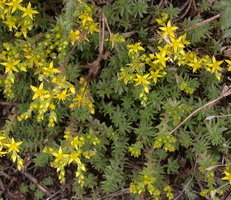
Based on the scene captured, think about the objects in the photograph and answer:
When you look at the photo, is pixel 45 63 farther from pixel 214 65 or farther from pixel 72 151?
pixel 214 65

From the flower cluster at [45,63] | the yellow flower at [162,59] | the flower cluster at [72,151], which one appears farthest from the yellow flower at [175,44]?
the flower cluster at [72,151]

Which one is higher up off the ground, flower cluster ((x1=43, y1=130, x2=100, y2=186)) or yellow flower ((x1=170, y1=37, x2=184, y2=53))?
yellow flower ((x1=170, y1=37, x2=184, y2=53))

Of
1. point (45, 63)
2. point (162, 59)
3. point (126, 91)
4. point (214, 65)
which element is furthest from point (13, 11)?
point (214, 65)

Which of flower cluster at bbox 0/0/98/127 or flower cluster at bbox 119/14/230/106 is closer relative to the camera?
flower cluster at bbox 0/0/98/127

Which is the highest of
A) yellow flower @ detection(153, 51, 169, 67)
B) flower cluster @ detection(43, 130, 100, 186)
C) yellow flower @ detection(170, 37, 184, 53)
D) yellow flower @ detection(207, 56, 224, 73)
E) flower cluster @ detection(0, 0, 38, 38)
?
flower cluster @ detection(0, 0, 38, 38)

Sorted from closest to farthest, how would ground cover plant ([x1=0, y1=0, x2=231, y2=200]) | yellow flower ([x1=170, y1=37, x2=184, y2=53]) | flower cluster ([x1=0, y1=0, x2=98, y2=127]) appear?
flower cluster ([x1=0, y1=0, x2=98, y2=127]) < yellow flower ([x1=170, y1=37, x2=184, y2=53]) < ground cover plant ([x1=0, y1=0, x2=231, y2=200])

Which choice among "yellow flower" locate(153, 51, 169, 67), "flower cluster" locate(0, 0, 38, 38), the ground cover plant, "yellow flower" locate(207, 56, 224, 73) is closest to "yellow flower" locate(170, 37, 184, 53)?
the ground cover plant

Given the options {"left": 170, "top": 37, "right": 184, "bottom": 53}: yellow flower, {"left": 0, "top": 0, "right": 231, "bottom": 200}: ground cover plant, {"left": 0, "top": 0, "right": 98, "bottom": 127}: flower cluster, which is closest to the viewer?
{"left": 0, "top": 0, "right": 98, "bottom": 127}: flower cluster

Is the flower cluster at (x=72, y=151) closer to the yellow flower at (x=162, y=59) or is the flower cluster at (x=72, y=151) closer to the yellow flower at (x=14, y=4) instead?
the yellow flower at (x=162, y=59)

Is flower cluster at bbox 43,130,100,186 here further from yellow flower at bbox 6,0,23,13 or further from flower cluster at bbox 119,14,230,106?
yellow flower at bbox 6,0,23,13
